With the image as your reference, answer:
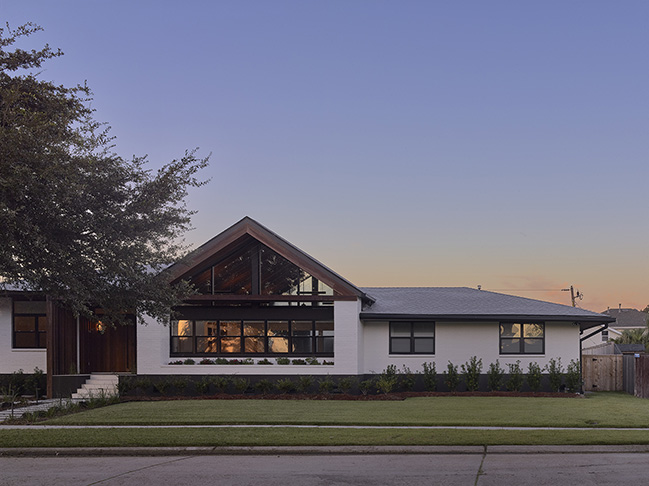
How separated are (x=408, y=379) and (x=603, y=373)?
30.4ft

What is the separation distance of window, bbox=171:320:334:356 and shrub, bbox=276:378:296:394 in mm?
2078

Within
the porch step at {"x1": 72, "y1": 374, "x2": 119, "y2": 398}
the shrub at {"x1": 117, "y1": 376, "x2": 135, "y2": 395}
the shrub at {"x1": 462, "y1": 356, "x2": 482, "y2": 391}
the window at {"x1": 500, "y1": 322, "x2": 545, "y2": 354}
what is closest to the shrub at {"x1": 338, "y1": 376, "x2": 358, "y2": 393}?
the shrub at {"x1": 462, "y1": 356, "x2": 482, "y2": 391}

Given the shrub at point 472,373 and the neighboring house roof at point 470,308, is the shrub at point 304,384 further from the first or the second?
the shrub at point 472,373

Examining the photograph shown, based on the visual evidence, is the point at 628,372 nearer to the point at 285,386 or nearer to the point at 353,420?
the point at 285,386

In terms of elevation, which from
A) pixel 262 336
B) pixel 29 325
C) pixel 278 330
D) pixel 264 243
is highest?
pixel 264 243

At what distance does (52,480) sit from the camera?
11.0 metres

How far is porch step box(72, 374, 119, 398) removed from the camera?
2511cm

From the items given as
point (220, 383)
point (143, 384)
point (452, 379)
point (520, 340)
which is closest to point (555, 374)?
point (520, 340)

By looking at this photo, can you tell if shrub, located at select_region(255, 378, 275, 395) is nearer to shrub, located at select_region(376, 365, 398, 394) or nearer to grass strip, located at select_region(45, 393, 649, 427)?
grass strip, located at select_region(45, 393, 649, 427)

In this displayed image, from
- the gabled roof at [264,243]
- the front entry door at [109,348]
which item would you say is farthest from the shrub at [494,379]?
the front entry door at [109,348]

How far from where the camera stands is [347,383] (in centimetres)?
2525

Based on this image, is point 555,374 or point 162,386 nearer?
point 162,386

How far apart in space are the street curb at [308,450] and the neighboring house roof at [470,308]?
538 inches

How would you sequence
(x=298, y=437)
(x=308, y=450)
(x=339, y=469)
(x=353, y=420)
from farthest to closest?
1. (x=353, y=420)
2. (x=298, y=437)
3. (x=308, y=450)
4. (x=339, y=469)
